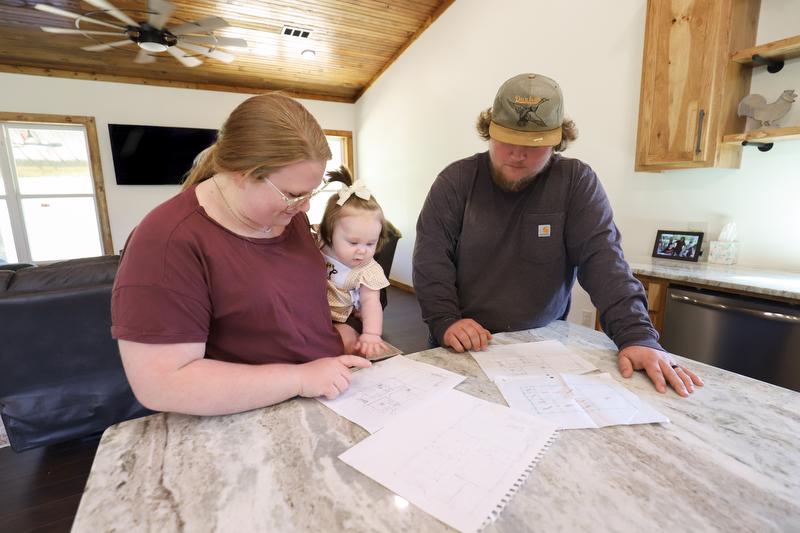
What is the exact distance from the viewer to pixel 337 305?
1.33 meters

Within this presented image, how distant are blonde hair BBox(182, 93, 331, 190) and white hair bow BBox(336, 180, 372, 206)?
0.42 m

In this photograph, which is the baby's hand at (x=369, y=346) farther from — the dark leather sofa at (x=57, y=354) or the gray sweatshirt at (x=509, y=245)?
the dark leather sofa at (x=57, y=354)

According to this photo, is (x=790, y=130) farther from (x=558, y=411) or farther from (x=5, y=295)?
(x=5, y=295)

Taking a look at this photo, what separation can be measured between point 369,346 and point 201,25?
3.41 metres

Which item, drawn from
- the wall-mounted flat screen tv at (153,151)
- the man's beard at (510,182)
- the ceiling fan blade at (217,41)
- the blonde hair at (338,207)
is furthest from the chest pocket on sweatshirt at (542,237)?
the wall-mounted flat screen tv at (153,151)

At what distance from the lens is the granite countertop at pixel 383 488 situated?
0.48 meters

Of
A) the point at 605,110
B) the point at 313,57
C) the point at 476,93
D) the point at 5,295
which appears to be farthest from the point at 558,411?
the point at 313,57

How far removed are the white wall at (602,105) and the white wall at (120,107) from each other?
314cm

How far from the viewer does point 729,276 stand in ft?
6.01

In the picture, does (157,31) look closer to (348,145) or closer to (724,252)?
(348,145)

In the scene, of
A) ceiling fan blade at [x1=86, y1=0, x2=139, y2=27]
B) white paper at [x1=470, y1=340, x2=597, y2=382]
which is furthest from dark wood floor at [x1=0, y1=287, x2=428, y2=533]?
ceiling fan blade at [x1=86, y1=0, x2=139, y2=27]

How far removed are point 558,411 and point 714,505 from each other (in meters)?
0.26

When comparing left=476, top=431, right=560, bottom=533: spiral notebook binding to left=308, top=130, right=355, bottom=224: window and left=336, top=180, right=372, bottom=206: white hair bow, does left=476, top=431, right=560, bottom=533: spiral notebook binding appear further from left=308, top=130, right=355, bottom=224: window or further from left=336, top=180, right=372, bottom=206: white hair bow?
left=308, top=130, right=355, bottom=224: window

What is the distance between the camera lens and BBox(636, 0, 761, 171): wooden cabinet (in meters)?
1.91
